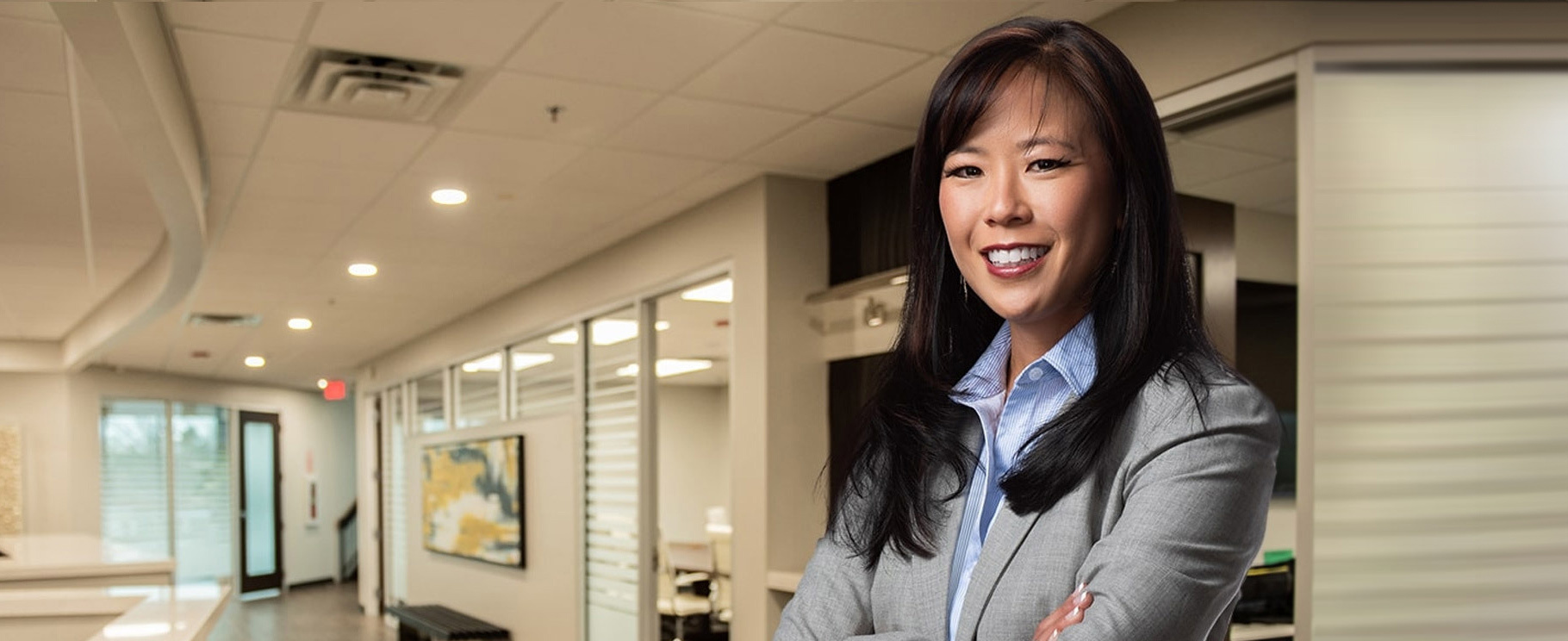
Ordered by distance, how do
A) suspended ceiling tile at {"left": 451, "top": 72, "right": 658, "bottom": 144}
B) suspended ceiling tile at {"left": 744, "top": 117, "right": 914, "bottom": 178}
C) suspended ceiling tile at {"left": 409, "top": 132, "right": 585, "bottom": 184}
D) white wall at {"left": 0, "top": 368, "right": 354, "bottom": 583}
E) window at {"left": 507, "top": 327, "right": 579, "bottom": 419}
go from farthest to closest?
1. white wall at {"left": 0, "top": 368, "right": 354, "bottom": 583}
2. window at {"left": 507, "top": 327, "right": 579, "bottom": 419}
3. suspended ceiling tile at {"left": 409, "top": 132, "right": 585, "bottom": 184}
4. suspended ceiling tile at {"left": 744, "top": 117, "right": 914, "bottom": 178}
5. suspended ceiling tile at {"left": 451, "top": 72, "right": 658, "bottom": 144}

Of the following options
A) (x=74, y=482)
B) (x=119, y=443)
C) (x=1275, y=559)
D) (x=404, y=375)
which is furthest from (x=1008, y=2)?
(x=119, y=443)

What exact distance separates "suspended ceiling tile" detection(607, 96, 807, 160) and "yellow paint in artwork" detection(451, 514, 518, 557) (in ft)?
14.6

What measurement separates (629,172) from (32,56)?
218cm

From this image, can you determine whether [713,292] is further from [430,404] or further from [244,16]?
[430,404]

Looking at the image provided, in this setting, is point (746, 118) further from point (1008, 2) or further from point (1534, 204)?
point (1534, 204)

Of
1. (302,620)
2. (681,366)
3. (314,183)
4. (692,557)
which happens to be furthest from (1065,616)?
(302,620)

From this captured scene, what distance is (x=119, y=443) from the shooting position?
1434cm

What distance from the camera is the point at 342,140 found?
15.1ft

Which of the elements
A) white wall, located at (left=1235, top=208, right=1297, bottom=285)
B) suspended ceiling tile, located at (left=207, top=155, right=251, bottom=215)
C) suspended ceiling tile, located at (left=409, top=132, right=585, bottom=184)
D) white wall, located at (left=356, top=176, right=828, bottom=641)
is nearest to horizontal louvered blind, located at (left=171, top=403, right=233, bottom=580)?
suspended ceiling tile, located at (left=207, top=155, right=251, bottom=215)

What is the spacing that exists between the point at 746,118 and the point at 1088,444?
3537mm

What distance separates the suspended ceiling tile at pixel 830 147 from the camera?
4.53 metres

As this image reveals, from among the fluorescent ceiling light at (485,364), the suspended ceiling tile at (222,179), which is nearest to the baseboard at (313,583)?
the fluorescent ceiling light at (485,364)

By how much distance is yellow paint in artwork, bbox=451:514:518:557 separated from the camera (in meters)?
8.72

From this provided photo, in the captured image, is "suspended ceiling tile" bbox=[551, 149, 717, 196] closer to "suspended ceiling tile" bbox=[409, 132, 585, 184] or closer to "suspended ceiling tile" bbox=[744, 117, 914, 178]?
"suspended ceiling tile" bbox=[409, 132, 585, 184]
